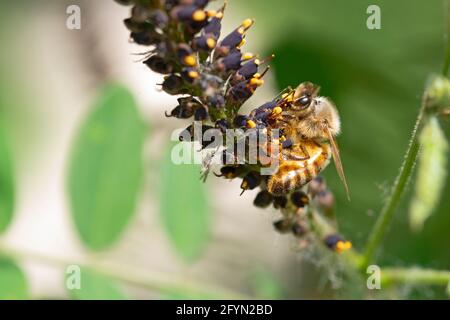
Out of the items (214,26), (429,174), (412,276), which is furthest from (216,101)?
(412,276)

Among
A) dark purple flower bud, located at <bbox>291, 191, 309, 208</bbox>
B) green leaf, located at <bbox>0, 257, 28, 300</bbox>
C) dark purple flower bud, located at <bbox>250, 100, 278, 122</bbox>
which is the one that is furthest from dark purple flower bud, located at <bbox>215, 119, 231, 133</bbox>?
green leaf, located at <bbox>0, 257, 28, 300</bbox>

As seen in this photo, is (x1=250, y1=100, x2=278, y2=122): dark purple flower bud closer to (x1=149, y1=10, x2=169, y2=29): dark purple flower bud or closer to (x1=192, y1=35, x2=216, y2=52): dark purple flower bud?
(x1=192, y1=35, x2=216, y2=52): dark purple flower bud

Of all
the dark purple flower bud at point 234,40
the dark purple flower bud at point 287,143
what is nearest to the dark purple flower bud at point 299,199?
the dark purple flower bud at point 287,143

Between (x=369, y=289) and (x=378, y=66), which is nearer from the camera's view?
(x=369, y=289)

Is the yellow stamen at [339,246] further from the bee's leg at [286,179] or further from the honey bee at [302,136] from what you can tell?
the bee's leg at [286,179]
